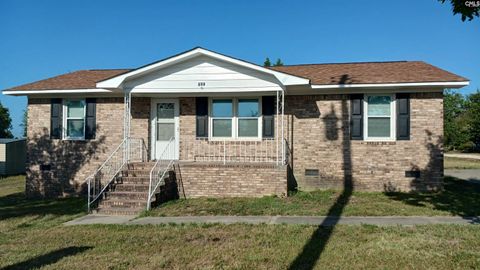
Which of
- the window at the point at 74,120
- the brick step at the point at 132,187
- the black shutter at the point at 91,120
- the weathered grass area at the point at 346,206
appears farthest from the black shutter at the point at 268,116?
the window at the point at 74,120

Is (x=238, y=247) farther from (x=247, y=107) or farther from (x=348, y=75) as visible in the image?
(x=348, y=75)

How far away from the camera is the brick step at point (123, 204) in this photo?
959 centimetres

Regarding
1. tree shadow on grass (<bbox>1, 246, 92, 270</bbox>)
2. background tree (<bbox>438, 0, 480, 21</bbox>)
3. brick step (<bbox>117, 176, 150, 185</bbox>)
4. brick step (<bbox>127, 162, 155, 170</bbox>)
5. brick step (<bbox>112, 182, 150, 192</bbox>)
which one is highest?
background tree (<bbox>438, 0, 480, 21</bbox>)

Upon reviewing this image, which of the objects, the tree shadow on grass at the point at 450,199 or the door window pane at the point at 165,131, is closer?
the tree shadow on grass at the point at 450,199

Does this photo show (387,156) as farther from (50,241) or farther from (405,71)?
(50,241)

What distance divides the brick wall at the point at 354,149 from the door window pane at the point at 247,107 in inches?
42.1

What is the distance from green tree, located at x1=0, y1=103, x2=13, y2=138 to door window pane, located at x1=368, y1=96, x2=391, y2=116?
45079 mm

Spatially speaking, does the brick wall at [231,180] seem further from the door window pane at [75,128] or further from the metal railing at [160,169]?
the door window pane at [75,128]

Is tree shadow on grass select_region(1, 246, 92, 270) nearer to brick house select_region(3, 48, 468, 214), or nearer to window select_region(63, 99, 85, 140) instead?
brick house select_region(3, 48, 468, 214)

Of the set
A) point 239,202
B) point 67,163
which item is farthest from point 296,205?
point 67,163

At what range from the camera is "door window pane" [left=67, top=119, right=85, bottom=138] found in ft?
43.5

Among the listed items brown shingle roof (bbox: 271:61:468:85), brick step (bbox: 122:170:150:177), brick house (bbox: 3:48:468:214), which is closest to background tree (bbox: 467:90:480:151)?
brown shingle roof (bbox: 271:61:468:85)

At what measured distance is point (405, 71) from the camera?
12.3 metres

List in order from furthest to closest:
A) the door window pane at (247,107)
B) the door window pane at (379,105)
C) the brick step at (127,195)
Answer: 1. the door window pane at (247,107)
2. the door window pane at (379,105)
3. the brick step at (127,195)
